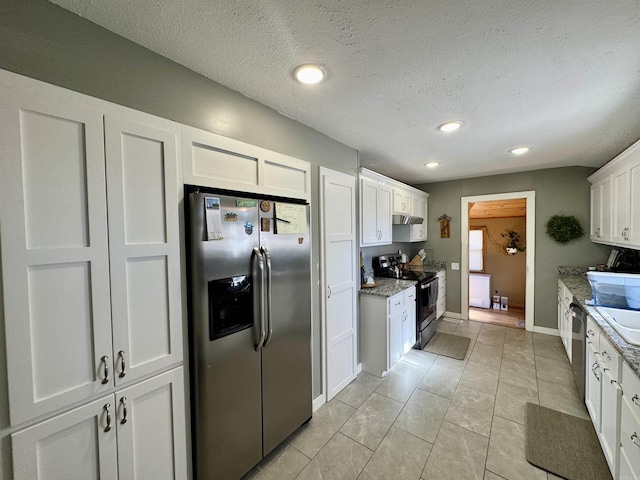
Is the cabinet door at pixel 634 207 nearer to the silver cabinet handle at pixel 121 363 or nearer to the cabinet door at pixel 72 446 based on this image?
the silver cabinet handle at pixel 121 363

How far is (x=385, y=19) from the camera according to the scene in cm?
109

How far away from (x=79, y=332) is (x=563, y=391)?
382 cm

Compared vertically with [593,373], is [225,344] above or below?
above

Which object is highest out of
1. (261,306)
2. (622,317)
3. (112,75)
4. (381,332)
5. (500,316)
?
(112,75)

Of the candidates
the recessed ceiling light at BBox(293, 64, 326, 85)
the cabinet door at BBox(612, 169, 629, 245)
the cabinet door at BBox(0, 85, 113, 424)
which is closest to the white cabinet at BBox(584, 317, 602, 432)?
the cabinet door at BBox(612, 169, 629, 245)

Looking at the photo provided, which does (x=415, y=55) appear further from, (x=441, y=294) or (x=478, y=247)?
(x=478, y=247)

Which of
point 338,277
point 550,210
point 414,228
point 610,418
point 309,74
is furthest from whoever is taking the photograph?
point 414,228

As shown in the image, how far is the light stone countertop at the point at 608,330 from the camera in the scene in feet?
4.26

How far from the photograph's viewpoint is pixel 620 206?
2600 mm

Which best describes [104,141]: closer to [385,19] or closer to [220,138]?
[220,138]

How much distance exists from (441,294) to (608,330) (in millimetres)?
2809

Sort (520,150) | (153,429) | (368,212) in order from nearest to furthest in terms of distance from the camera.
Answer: (153,429), (520,150), (368,212)

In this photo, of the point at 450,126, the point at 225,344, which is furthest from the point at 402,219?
the point at 225,344

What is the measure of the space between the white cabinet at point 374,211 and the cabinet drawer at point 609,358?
77.8 inches
